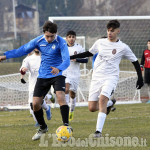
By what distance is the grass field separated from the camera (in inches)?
294

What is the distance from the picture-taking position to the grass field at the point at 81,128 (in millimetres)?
7473

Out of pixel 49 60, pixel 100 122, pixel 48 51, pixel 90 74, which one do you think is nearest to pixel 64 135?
pixel 100 122

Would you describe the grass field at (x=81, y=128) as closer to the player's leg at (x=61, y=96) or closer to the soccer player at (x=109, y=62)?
the player's leg at (x=61, y=96)

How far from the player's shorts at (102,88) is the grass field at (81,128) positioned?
719 millimetres

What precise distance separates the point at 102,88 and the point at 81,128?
5.20 feet

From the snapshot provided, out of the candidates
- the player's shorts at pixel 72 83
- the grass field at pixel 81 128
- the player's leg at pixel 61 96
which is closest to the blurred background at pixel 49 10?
the player's shorts at pixel 72 83

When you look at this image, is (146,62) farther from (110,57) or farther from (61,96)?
(61,96)

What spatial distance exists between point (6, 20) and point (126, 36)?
85.1 ft

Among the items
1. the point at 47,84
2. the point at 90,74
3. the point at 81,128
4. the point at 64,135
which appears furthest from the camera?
the point at 90,74

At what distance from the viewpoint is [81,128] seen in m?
9.40

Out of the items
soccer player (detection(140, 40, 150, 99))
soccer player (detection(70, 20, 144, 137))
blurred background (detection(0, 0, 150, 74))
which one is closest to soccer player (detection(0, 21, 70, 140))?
soccer player (detection(70, 20, 144, 137))

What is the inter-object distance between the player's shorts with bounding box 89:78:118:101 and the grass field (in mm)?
719

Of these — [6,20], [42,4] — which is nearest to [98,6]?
[42,4]

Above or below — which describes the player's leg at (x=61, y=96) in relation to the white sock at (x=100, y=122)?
above
